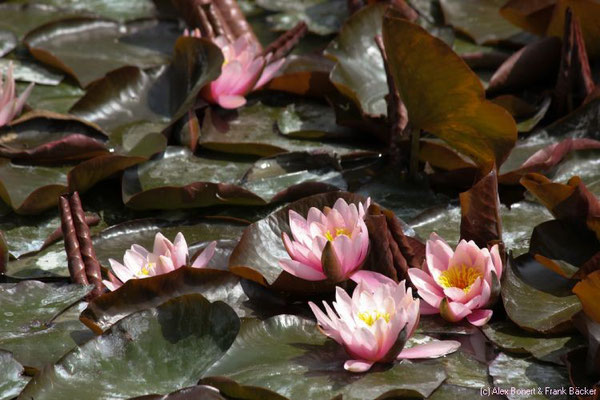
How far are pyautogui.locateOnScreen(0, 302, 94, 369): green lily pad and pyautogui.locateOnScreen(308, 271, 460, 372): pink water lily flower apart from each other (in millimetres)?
509

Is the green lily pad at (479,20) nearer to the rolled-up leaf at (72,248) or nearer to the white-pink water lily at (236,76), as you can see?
the white-pink water lily at (236,76)

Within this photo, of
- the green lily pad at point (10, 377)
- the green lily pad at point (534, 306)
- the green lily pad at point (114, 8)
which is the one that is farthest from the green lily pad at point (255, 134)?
the green lily pad at point (10, 377)

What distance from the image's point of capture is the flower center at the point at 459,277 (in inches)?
71.9

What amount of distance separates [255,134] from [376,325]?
118cm

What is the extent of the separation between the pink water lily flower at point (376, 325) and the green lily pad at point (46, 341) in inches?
20.0

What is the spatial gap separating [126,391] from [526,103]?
5.25 feet

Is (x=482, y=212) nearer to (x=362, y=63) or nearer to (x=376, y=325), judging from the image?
(x=376, y=325)

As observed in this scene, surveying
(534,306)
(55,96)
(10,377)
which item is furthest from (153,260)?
(55,96)

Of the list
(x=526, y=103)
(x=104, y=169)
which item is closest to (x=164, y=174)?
(x=104, y=169)

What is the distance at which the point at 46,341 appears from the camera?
6.03ft

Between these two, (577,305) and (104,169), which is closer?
Answer: (577,305)

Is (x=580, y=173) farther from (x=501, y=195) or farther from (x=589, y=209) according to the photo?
(x=589, y=209)

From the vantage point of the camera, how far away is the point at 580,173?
240 centimetres

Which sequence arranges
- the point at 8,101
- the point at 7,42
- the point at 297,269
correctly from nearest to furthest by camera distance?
the point at 297,269 < the point at 8,101 < the point at 7,42
